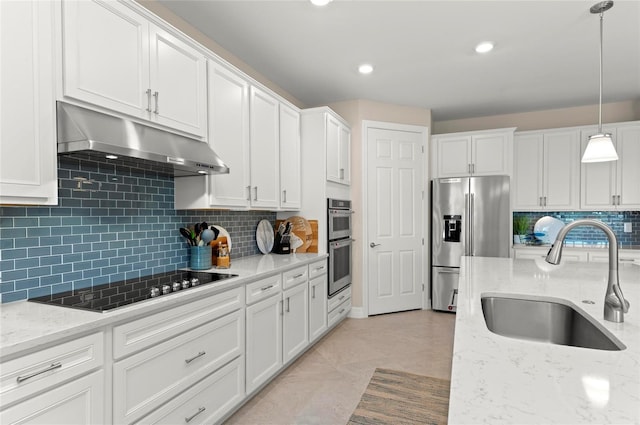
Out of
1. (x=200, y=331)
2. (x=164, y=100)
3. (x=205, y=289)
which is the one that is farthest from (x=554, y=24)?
(x=200, y=331)

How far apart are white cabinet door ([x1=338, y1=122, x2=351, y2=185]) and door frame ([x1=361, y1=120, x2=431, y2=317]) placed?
0.20 meters

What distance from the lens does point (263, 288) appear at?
2.49 meters

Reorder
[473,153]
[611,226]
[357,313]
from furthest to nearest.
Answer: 1. [473,153]
2. [611,226]
3. [357,313]

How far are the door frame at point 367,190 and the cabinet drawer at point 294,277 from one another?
54.3 inches

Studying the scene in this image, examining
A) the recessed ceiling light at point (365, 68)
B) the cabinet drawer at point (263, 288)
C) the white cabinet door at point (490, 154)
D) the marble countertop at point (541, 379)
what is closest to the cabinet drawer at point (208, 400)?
the cabinet drawer at point (263, 288)

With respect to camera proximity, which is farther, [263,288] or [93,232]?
[263,288]

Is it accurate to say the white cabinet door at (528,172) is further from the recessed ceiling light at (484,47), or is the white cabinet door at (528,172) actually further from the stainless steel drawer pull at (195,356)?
the stainless steel drawer pull at (195,356)

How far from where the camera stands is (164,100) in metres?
2.03

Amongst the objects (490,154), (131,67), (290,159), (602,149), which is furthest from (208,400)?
(490,154)

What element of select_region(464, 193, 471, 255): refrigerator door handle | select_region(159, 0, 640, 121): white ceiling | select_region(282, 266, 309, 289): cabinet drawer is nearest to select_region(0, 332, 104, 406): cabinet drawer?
select_region(282, 266, 309, 289): cabinet drawer

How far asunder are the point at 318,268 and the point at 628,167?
13.0 ft

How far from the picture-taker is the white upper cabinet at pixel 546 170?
441 centimetres

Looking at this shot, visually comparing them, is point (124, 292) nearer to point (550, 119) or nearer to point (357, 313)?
point (357, 313)

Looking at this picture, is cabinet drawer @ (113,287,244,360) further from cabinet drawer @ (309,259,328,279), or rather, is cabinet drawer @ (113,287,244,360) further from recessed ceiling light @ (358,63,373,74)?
recessed ceiling light @ (358,63,373,74)
